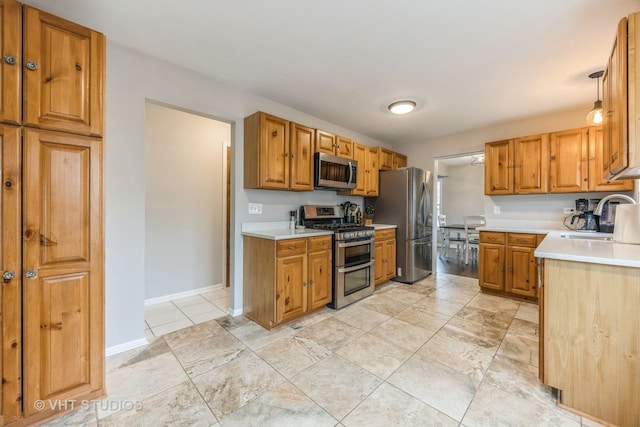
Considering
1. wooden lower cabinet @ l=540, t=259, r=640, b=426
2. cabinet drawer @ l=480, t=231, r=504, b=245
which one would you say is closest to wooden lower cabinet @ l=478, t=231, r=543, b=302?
cabinet drawer @ l=480, t=231, r=504, b=245

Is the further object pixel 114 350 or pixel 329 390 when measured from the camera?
pixel 114 350

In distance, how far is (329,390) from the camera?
5.32 feet

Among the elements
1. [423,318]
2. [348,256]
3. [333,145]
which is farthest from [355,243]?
[333,145]

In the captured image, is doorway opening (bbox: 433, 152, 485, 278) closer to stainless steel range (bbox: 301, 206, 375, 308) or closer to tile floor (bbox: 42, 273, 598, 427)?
stainless steel range (bbox: 301, 206, 375, 308)

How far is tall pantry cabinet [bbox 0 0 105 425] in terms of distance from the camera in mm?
1263

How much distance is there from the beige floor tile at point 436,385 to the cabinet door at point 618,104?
Result: 5.22 ft

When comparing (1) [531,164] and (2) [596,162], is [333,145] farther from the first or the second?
(2) [596,162]

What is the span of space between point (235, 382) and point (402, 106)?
3.26 m

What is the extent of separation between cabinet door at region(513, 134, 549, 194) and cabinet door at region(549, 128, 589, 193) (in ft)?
0.23

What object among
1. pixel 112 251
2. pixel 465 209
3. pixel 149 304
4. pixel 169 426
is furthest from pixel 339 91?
pixel 465 209

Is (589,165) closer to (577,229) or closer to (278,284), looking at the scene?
(577,229)

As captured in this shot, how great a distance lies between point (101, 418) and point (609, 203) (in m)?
5.03

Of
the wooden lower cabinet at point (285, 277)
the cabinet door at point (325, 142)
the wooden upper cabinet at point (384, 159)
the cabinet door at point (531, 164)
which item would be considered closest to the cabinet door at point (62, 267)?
the wooden lower cabinet at point (285, 277)

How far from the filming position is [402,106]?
3.09 m
